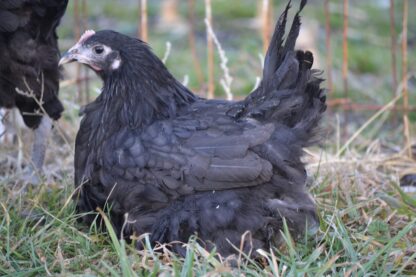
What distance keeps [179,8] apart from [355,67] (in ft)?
8.57

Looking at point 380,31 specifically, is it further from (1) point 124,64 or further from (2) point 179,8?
(1) point 124,64

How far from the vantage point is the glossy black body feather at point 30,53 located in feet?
10.7

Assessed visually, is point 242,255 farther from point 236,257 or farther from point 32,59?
point 32,59

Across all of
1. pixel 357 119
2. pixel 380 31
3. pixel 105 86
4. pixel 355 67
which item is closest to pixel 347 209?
pixel 105 86

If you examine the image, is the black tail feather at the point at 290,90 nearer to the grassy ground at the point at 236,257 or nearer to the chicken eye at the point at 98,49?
the grassy ground at the point at 236,257

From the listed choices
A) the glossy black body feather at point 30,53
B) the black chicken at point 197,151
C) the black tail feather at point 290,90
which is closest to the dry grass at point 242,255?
the black chicken at point 197,151

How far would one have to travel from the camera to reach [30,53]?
3332 millimetres

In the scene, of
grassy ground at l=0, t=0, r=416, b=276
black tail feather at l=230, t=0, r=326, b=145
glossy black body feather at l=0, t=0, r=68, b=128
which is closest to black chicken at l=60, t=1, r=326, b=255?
black tail feather at l=230, t=0, r=326, b=145

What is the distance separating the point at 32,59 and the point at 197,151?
3.68ft

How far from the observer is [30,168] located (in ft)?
11.6

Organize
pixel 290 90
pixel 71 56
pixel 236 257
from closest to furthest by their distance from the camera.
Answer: pixel 236 257, pixel 290 90, pixel 71 56

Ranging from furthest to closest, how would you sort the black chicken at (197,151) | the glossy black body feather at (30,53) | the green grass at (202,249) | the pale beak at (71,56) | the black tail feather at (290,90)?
the glossy black body feather at (30,53) < the pale beak at (71,56) < the black tail feather at (290,90) < the black chicken at (197,151) < the green grass at (202,249)

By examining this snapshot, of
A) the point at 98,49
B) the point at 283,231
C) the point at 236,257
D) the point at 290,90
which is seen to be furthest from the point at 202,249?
the point at 98,49

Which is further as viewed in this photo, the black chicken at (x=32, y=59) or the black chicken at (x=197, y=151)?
the black chicken at (x=32, y=59)
